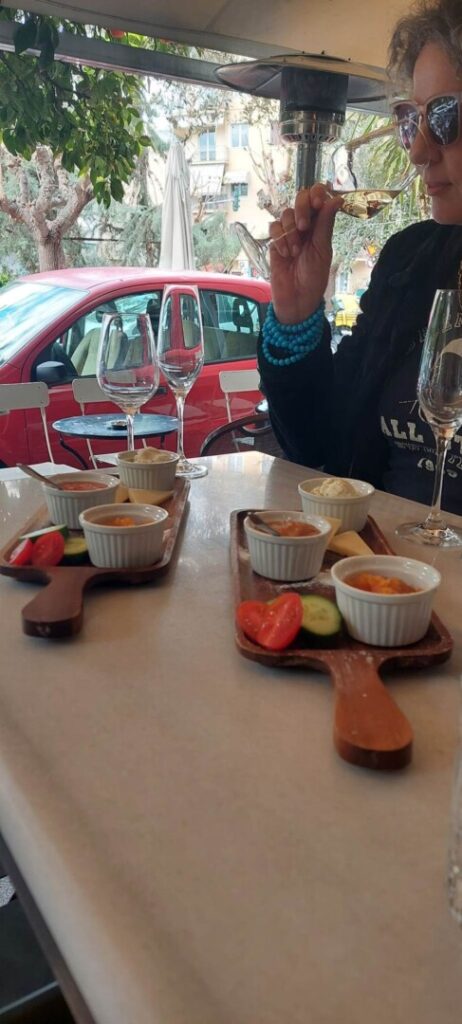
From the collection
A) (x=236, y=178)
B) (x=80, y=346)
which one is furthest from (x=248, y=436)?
(x=236, y=178)

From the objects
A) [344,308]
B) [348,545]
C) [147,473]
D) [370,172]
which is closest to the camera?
[348,545]

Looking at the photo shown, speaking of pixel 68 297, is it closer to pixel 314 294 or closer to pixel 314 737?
pixel 314 294

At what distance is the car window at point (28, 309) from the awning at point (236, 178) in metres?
7.47

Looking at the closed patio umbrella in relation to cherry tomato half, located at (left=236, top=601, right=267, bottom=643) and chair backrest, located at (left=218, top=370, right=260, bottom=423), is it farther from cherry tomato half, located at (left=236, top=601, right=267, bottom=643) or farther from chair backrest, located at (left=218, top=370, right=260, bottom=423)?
cherry tomato half, located at (left=236, top=601, right=267, bottom=643)

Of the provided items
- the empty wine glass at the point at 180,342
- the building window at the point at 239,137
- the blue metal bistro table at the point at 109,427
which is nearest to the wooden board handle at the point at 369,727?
the empty wine glass at the point at 180,342

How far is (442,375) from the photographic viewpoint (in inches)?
40.6

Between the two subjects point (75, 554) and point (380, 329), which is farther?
Answer: point (380, 329)

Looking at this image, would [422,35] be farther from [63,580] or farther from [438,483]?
[63,580]

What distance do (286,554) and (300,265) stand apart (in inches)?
34.3

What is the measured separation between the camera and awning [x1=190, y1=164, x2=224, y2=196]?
973 cm

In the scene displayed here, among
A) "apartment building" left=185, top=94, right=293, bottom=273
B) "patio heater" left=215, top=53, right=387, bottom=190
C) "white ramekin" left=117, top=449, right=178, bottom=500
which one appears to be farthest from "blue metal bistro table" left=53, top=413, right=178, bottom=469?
"apartment building" left=185, top=94, right=293, bottom=273

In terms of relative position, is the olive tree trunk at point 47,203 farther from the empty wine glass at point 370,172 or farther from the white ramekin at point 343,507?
the white ramekin at point 343,507

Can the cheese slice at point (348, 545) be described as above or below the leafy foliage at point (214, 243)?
below

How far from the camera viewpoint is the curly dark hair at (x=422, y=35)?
1292mm
